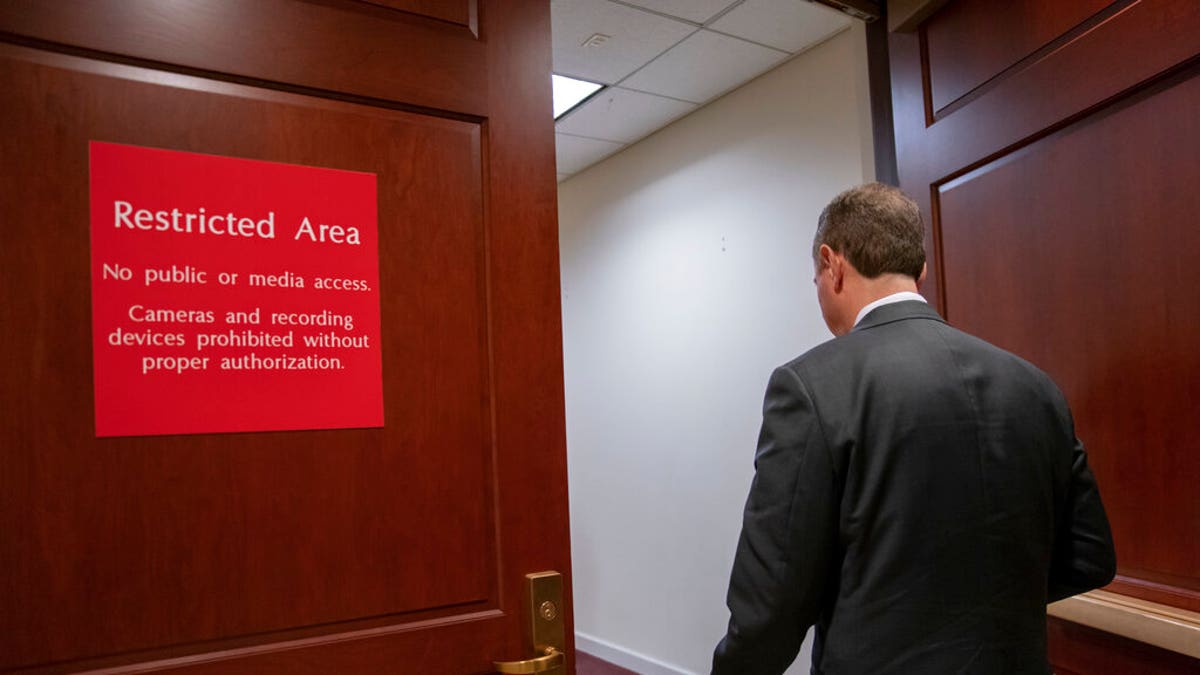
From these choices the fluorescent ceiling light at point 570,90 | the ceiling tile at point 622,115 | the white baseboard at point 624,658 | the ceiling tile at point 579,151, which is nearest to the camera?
the fluorescent ceiling light at point 570,90

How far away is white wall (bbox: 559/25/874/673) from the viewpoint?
10.7ft

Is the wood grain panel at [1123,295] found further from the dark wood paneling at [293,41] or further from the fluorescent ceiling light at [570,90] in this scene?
the fluorescent ceiling light at [570,90]

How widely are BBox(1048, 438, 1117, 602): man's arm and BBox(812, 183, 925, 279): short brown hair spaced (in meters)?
0.38

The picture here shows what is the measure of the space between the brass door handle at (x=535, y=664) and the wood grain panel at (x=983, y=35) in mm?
1364

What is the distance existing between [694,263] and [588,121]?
781mm

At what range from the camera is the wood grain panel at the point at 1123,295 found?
4.35 ft

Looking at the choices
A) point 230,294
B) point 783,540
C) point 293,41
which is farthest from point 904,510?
point 293,41

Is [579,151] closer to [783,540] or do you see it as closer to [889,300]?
[889,300]

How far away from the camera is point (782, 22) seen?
2.92 metres

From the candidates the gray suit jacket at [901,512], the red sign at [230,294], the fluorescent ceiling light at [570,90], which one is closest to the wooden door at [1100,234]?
the gray suit jacket at [901,512]

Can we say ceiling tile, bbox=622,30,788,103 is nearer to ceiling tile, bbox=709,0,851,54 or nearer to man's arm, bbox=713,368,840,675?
ceiling tile, bbox=709,0,851,54

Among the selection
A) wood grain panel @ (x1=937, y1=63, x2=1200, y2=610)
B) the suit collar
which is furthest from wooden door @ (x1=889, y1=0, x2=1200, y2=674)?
the suit collar

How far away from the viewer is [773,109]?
3.39 metres

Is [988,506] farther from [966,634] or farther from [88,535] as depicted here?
[88,535]
